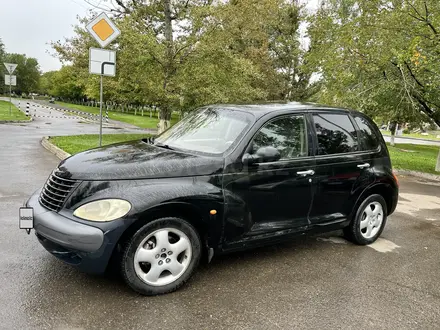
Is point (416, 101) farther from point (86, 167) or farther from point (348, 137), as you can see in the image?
point (86, 167)

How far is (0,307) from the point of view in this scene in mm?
3002

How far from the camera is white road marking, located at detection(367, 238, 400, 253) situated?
4839 mm

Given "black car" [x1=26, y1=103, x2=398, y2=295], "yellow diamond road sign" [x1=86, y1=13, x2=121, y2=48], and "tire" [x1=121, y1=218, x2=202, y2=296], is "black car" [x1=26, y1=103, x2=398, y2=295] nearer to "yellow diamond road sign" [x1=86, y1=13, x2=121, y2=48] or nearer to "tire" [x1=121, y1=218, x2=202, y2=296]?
"tire" [x1=121, y1=218, x2=202, y2=296]

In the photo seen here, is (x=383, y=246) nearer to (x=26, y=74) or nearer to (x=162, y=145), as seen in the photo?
(x=162, y=145)

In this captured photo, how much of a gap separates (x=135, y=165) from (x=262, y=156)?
1.24 metres

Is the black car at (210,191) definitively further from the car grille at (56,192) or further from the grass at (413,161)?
the grass at (413,161)

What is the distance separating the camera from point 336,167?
4.41 m

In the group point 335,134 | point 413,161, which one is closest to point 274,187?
point 335,134

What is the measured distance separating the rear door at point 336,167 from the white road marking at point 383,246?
70cm

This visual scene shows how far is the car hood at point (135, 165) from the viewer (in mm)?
3260

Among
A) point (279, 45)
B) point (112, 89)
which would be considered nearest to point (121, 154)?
point (112, 89)

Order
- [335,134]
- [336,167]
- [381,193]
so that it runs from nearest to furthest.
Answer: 1. [336,167]
2. [335,134]
3. [381,193]

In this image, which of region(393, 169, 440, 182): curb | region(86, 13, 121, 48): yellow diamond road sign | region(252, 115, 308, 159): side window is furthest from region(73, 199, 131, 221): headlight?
region(393, 169, 440, 182): curb

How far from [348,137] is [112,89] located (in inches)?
489
